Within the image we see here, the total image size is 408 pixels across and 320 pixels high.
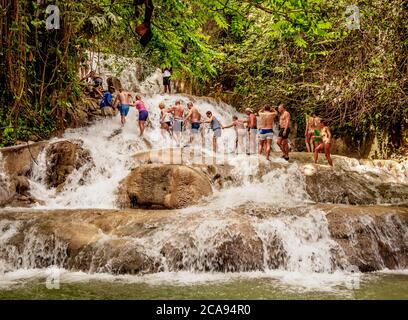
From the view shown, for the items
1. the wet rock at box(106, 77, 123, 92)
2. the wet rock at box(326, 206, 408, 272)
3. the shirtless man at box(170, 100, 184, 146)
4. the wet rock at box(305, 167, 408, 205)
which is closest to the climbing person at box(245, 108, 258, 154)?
the shirtless man at box(170, 100, 184, 146)

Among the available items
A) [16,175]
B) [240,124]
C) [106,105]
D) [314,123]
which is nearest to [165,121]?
[106,105]

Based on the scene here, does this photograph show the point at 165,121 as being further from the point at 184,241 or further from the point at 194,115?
the point at 184,241

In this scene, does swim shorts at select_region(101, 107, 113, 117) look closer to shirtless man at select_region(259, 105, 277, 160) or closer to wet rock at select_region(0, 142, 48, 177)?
wet rock at select_region(0, 142, 48, 177)

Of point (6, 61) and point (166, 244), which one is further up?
point (6, 61)

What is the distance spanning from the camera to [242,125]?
47.8ft

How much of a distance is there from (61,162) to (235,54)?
10677 mm

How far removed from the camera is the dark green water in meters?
5.26

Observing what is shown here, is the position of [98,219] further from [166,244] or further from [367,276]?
[367,276]

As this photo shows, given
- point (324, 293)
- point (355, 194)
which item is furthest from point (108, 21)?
point (355, 194)

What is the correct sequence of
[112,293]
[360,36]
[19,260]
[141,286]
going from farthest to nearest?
[360,36] < [19,260] < [141,286] < [112,293]

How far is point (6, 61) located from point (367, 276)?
658 cm

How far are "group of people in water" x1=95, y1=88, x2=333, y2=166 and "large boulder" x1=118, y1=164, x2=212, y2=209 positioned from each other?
113 inches

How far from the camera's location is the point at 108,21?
26.5 ft

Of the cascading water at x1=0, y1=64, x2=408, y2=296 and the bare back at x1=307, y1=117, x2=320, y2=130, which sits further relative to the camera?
the bare back at x1=307, y1=117, x2=320, y2=130
